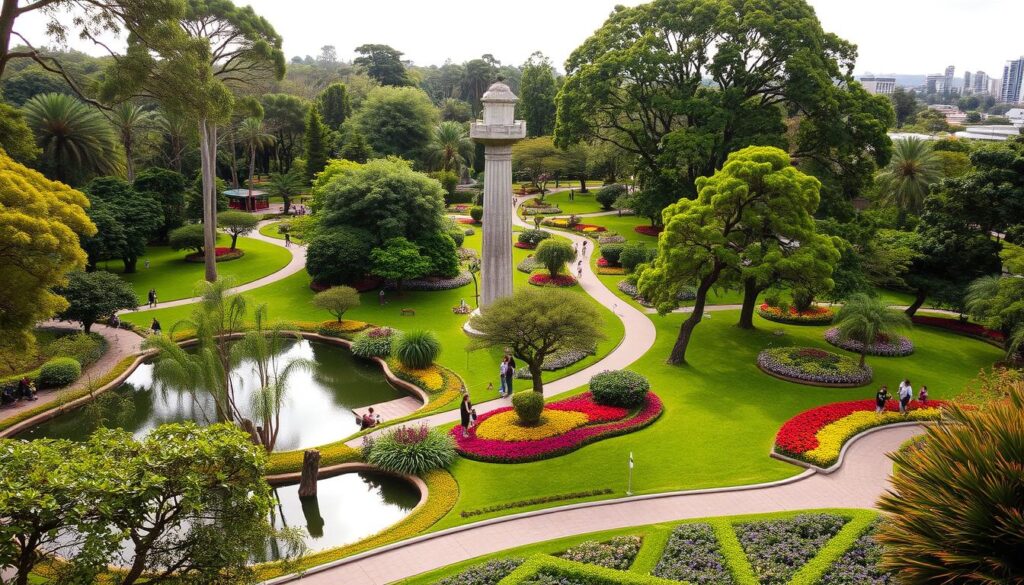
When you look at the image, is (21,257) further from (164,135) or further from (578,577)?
(164,135)

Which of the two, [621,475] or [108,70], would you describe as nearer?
[108,70]

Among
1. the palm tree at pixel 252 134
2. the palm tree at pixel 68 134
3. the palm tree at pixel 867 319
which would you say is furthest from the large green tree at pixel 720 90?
the palm tree at pixel 252 134

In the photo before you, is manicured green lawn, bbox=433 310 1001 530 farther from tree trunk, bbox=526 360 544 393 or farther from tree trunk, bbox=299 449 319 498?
tree trunk, bbox=299 449 319 498

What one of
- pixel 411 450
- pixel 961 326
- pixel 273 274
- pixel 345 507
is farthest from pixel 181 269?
pixel 961 326

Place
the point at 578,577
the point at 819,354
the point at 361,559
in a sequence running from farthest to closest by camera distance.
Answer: the point at 819,354
the point at 361,559
the point at 578,577

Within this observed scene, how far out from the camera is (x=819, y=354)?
28.7 meters

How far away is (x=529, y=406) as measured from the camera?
22.1m

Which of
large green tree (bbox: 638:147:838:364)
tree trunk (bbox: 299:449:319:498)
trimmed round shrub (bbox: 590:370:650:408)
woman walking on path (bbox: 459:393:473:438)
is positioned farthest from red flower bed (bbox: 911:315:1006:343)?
tree trunk (bbox: 299:449:319:498)

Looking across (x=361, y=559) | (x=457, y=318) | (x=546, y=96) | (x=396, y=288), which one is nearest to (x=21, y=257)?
(x=361, y=559)

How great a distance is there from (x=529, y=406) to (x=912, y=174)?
35.7 m

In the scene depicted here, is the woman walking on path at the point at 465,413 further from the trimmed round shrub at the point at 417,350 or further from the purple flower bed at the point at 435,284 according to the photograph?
the purple flower bed at the point at 435,284

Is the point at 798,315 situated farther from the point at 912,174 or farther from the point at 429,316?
the point at 429,316

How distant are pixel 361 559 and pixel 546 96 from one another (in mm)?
73904

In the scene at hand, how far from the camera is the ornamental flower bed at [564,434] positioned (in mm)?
20812
